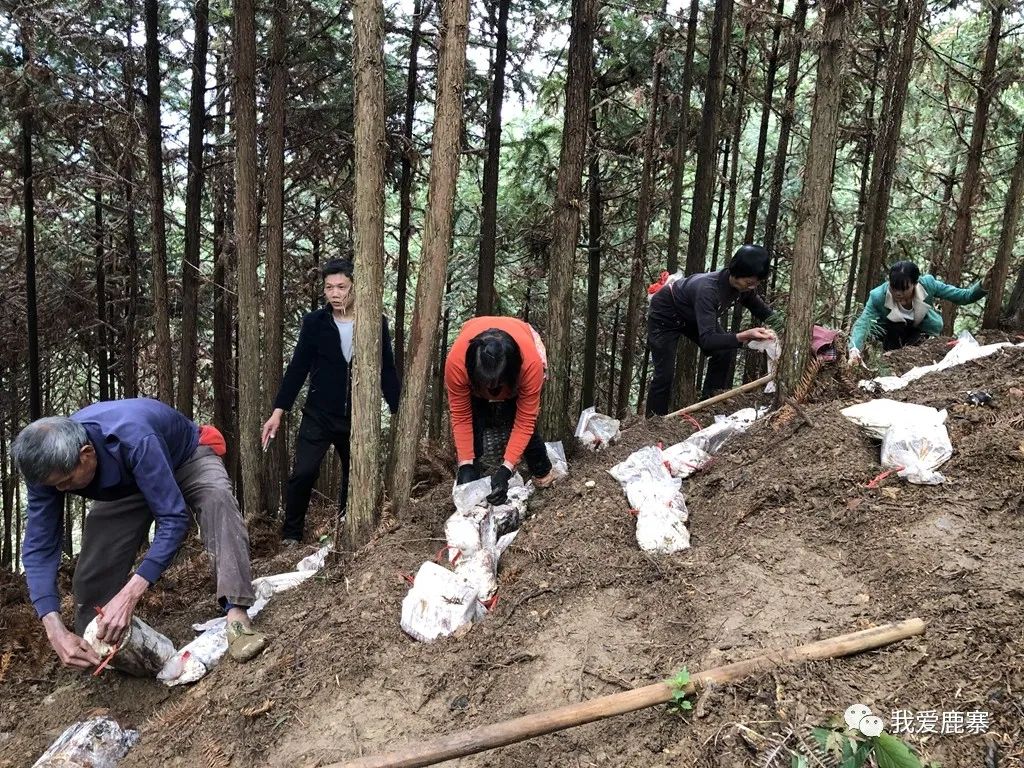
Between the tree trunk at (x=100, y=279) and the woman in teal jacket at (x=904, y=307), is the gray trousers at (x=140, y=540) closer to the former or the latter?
the woman in teal jacket at (x=904, y=307)

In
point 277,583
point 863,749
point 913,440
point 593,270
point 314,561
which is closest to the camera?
point 863,749

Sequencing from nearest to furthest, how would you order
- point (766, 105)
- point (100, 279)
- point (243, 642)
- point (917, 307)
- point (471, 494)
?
point (243, 642), point (471, 494), point (917, 307), point (766, 105), point (100, 279)

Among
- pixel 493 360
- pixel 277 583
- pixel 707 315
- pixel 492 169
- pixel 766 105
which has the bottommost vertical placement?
pixel 277 583

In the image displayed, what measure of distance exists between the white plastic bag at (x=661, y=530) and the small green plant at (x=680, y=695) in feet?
3.89

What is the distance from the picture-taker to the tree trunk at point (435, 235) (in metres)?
4.02

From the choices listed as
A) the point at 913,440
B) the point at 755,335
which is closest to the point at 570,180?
the point at 755,335

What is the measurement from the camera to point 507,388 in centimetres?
449

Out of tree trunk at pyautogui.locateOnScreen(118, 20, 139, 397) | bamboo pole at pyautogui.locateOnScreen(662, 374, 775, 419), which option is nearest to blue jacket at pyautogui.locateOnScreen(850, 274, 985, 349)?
bamboo pole at pyautogui.locateOnScreen(662, 374, 775, 419)

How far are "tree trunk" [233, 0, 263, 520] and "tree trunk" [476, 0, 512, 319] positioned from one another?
3.46 metres

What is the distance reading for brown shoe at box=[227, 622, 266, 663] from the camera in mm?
3480

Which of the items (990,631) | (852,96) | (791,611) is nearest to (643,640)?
(791,611)

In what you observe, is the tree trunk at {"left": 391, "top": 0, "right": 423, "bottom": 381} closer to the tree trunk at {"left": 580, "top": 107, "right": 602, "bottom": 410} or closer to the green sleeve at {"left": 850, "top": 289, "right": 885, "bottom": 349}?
the tree trunk at {"left": 580, "top": 107, "right": 602, "bottom": 410}

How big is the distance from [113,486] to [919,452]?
4367mm

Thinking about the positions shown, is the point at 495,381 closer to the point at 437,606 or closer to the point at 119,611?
the point at 437,606
